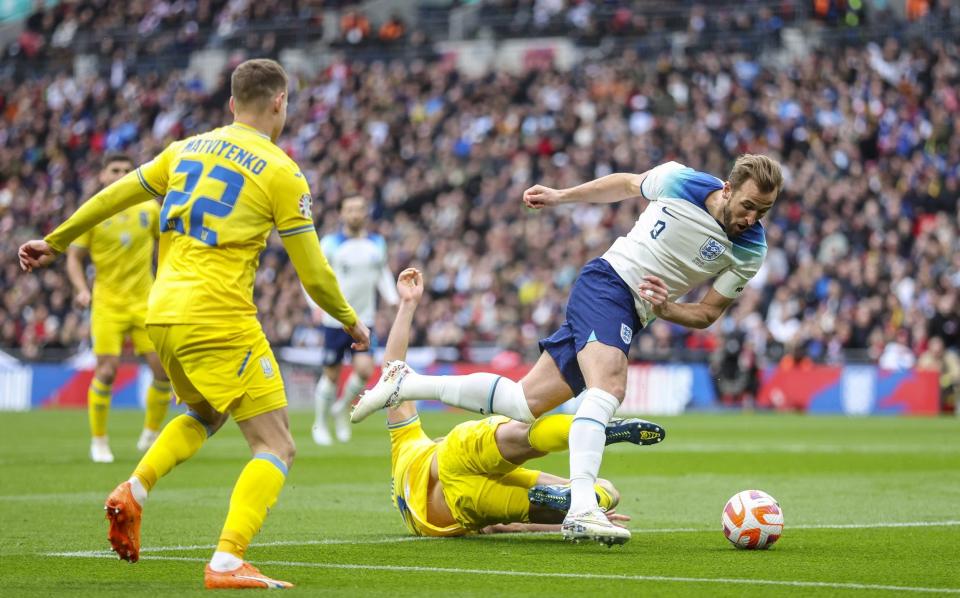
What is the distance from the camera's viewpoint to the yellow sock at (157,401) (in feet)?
45.8

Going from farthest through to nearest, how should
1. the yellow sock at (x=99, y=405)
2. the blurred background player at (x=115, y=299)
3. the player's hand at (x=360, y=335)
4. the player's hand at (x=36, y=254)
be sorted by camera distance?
the blurred background player at (x=115, y=299)
the yellow sock at (x=99, y=405)
the player's hand at (x=36, y=254)
the player's hand at (x=360, y=335)

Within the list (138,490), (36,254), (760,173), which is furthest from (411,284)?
(138,490)

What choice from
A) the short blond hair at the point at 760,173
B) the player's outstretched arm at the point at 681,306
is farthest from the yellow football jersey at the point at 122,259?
the short blond hair at the point at 760,173

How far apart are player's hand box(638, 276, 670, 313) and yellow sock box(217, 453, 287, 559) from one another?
232 centimetres

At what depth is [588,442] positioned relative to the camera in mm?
7715

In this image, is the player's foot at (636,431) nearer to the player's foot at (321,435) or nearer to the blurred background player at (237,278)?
the blurred background player at (237,278)

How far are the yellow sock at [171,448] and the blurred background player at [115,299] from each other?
7.09m

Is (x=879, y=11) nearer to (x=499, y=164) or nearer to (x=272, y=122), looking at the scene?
(x=499, y=164)

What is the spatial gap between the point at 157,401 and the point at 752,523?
7772mm

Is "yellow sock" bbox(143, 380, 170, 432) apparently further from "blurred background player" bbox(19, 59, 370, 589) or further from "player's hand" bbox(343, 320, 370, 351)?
"player's hand" bbox(343, 320, 370, 351)

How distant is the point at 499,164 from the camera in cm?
3266

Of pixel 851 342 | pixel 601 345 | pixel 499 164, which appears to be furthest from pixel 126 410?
pixel 601 345

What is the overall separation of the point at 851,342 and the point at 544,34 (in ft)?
43.5

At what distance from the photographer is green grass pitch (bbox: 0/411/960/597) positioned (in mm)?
6398
